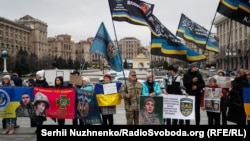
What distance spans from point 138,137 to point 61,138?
679 mm

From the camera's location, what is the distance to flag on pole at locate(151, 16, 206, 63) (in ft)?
33.1

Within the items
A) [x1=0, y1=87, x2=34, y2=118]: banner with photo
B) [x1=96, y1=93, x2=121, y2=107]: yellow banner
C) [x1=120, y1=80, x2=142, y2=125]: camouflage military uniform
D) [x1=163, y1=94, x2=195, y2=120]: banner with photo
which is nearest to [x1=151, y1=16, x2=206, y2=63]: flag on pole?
[x1=163, y1=94, x2=195, y2=120]: banner with photo

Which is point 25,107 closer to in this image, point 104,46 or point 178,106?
point 104,46

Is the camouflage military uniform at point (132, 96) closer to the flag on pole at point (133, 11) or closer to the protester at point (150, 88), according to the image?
the protester at point (150, 88)

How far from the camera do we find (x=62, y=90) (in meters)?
9.43

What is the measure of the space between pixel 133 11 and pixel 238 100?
11.7 feet

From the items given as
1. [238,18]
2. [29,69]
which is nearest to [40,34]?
[29,69]

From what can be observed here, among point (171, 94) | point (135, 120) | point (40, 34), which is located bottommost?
point (135, 120)

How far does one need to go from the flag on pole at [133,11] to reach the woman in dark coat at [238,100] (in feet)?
8.32

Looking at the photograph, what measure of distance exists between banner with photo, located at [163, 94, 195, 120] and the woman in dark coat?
3.48 feet

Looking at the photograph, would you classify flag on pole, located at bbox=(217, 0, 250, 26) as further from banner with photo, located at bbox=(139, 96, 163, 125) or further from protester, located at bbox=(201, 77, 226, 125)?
banner with photo, located at bbox=(139, 96, 163, 125)

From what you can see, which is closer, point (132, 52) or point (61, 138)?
point (61, 138)

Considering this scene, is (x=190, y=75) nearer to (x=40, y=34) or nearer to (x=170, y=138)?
(x=170, y=138)

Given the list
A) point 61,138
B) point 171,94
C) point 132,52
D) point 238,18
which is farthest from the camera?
point 132,52
